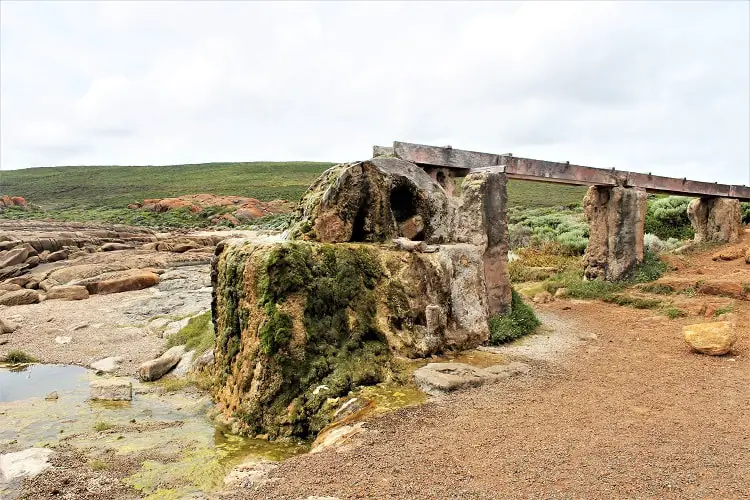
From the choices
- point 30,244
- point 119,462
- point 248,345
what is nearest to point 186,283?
point 30,244

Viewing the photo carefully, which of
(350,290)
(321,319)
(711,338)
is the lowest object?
(711,338)

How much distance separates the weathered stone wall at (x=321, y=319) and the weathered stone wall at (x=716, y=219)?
43.1 ft

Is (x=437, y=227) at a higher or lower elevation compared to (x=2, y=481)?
higher

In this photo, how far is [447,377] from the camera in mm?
7637

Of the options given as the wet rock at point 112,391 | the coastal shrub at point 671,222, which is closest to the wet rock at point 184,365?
the wet rock at point 112,391

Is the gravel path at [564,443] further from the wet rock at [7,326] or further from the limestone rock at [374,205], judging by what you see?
the wet rock at [7,326]

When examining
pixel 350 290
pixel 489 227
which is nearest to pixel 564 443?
→ pixel 350 290

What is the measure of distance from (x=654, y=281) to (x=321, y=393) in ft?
37.6

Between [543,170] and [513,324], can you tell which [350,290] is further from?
[543,170]

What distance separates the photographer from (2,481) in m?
6.07

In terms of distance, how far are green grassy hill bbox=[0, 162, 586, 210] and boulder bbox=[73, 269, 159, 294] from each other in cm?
3801

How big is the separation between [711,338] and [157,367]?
9.87 metres

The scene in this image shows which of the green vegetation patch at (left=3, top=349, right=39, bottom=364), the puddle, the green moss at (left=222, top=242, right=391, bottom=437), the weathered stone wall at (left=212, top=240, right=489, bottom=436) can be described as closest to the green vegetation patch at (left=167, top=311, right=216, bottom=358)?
the weathered stone wall at (left=212, top=240, right=489, bottom=436)

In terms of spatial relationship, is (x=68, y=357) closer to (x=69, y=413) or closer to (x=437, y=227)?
(x=69, y=413)
